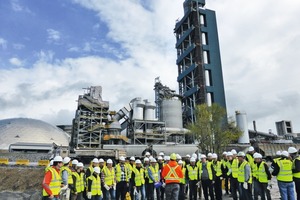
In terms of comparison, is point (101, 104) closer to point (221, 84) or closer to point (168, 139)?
point (168, 139)

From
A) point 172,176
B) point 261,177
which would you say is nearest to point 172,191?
point 172,176

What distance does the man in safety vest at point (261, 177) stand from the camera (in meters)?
8.56

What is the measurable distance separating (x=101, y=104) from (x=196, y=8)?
31.4 meters

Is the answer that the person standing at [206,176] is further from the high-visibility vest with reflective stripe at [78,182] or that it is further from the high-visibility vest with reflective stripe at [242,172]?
the high-visibility vest with reflective stripe at [78,182]

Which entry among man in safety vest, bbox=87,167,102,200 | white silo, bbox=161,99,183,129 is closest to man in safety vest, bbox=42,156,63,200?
man in safety vest, bbox=87,167,102,200

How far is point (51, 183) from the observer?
6.39m

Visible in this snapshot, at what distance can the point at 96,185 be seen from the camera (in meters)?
8.48

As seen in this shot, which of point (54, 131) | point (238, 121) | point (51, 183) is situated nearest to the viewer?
point (51, 183)

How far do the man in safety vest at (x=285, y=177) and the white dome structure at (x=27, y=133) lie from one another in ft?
181

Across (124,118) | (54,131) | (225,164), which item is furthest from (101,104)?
(225,164)

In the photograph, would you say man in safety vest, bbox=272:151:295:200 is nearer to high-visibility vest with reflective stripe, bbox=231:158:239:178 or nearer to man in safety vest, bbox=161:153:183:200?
high-visibility vest with reflective stripe, bbox=231:158:239:178

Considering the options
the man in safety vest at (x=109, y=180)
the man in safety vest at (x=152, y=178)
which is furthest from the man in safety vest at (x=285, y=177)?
the man in safety vest at (x=109, y=180)

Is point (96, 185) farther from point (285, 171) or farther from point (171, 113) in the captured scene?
point (171, 113)

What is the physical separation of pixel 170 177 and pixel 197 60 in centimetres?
4867
